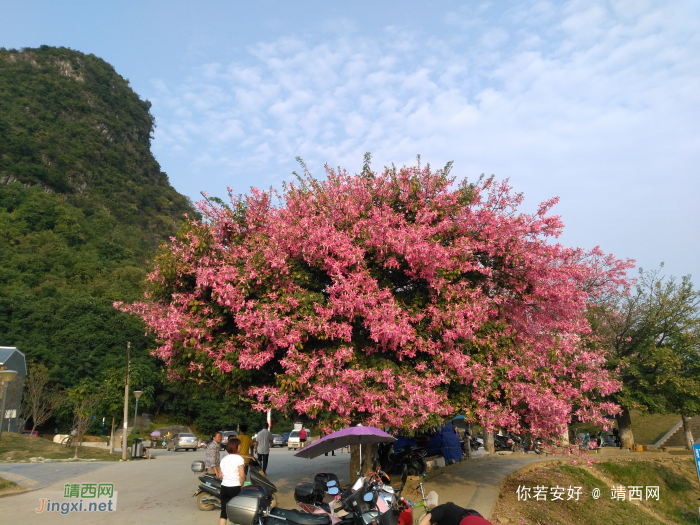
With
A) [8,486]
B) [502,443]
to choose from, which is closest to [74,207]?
[502,443]

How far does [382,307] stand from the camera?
34.6 ft

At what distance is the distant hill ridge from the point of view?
54844 millimetres

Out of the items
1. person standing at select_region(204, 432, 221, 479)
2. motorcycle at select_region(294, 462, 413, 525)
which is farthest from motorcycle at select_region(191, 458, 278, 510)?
motorcycle at select_region(294, 462, 413, 525)

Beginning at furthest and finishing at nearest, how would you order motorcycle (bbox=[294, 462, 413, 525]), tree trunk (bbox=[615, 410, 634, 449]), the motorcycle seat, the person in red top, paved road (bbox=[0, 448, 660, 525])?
tree trunk (bbox=[615, 410, 634, 449]) < paved road (bbox=[0, 448, 660, 525]) < motorcycle (bbox=[294, 462, 413, 525]) < the motorcycle seat < the person in red top

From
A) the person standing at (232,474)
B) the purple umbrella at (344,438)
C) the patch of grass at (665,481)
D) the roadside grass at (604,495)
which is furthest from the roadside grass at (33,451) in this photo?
the patch of grass at (665,481)

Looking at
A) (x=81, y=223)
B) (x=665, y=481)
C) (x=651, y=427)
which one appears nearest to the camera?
(x=665, y=481)

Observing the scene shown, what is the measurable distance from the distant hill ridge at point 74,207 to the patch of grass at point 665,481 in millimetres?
32797

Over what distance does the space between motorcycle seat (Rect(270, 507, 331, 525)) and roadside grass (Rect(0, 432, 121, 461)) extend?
75.6 feet

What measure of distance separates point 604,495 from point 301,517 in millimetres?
15752

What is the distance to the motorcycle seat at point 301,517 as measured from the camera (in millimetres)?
7020

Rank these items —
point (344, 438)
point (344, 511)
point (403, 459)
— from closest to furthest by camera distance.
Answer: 1. point (344, 511)
2. point (344, 438)
3. point (403, 459)

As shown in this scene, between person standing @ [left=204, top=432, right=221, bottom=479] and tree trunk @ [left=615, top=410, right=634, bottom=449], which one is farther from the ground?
person standing @ [left=204, top=432, right=221, bottom=479]

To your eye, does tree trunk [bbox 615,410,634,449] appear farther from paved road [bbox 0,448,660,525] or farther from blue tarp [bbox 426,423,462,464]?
blue tarp [bbox 426,423,462,464]

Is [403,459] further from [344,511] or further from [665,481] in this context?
[665,481]
